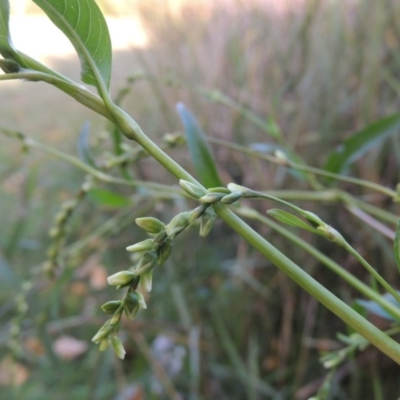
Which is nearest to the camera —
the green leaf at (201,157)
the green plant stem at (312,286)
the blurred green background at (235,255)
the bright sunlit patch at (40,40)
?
the green plant stem at (312,286)

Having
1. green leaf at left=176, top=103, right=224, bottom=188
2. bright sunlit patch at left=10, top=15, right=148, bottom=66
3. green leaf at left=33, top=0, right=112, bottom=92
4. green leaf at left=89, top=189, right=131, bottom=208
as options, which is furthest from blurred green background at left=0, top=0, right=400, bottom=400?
bright sunlit patch at left=10, top=15, right=148, bottom=66

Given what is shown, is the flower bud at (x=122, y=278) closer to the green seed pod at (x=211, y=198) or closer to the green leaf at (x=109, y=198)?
the green seed pod at (x=211, y=198)

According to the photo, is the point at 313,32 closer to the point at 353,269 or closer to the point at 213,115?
the point at 213,115

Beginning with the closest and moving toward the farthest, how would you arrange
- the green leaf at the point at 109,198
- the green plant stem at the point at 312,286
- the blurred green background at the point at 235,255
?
the green plant stem at the point at 312,286, the green leaf at the point at 109,198, the blurred green background at the point at 235,255

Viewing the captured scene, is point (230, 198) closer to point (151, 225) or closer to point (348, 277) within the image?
point (151, 225)

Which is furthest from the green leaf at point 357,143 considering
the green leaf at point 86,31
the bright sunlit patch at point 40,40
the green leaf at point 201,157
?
the bright sunlit patch at point 40,40

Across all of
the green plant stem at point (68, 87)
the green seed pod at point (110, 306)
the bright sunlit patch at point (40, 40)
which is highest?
the bright sunlit patch at point (40, 40)

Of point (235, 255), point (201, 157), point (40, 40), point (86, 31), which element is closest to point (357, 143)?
point (201, 157)
